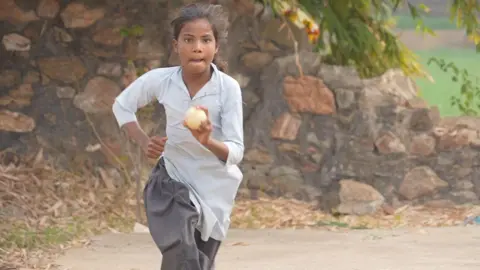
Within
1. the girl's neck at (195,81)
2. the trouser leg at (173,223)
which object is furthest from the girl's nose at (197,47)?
the trouser leg at (173,223)

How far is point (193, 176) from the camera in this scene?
3969 mm

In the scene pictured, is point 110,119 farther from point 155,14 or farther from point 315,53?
point 315,53

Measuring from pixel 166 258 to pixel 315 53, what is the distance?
383 cm

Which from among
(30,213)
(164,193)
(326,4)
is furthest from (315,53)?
(164,193)

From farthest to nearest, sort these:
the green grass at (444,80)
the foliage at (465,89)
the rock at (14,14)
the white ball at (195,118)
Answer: the green grass at (444,80), the foliage at (465,89), the rock at (14,14), the white ball at (195,118)

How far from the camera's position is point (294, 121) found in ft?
24.5

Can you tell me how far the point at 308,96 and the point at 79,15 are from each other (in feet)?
5.24

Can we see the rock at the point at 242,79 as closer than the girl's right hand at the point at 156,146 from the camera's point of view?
No

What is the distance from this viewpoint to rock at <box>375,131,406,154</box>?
7.35 m

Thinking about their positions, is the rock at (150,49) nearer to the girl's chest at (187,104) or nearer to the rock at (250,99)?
the rock at (250,99)

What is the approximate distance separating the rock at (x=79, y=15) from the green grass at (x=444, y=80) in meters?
2.79

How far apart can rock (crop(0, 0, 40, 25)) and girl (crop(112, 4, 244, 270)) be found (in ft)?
10.9

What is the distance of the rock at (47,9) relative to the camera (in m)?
7.18

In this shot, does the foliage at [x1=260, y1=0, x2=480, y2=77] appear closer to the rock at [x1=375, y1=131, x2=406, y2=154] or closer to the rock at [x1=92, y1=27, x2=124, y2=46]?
the rock at [x1=375, y1=131, x2=406, y2=154]
